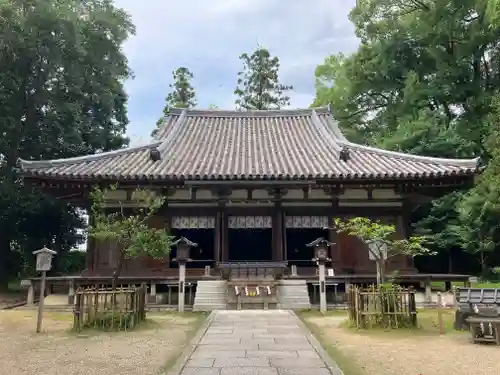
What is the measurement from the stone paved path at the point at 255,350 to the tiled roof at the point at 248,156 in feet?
20.6

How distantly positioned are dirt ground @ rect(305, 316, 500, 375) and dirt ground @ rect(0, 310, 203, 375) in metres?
2.79

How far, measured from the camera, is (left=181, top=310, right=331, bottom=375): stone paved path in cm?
581

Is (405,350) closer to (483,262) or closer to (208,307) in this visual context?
(208,307)

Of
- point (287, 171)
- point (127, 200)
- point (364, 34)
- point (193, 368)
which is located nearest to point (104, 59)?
point (127, 200)

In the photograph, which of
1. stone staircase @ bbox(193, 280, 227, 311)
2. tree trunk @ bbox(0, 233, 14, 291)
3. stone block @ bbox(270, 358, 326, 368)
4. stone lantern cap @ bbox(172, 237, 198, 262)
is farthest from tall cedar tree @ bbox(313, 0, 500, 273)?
tree trunk @ bbox(0, 233, 14, 291)

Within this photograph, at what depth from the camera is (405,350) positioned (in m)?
7.29

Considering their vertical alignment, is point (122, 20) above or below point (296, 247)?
above

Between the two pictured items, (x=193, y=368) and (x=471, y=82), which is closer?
(x=193, y=368)

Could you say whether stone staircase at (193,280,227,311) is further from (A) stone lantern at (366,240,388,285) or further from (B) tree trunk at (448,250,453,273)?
(B) tree trunk at (448,250,453,273)

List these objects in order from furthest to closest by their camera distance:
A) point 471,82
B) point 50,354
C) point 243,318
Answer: point 471,82 < point 243,318 < point 50,354

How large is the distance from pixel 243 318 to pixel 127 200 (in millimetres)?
7123

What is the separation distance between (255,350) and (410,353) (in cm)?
250

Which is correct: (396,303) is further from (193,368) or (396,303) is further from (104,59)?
(104,59)

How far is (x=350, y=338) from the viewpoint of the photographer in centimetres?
835
